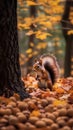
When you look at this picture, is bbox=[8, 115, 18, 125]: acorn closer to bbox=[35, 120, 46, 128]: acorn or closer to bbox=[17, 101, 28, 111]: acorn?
bbox=[35, 120, 46, 128]: acorn

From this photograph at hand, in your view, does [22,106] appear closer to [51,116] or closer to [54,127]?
[51,116]

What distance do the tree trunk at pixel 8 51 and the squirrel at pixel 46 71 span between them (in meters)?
0.96

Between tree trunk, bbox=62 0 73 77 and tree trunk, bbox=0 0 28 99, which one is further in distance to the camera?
tree trunk, bbox=62 0 73 77

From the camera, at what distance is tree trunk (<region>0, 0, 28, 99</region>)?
414 centimetres

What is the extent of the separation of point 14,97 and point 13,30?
2.43ft

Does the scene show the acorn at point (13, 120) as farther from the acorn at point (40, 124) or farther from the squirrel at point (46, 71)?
the squirrel at point (46, 71)

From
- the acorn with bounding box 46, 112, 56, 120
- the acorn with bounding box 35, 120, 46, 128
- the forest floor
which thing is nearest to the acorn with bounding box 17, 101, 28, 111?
the forest floor

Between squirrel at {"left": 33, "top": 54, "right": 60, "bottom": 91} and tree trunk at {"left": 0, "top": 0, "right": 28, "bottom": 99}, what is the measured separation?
3.16ft

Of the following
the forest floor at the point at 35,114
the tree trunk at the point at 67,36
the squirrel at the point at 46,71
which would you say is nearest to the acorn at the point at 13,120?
the forest floor at the point at 35,114

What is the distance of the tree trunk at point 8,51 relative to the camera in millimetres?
4145

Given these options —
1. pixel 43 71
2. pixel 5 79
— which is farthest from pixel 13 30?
pixel 43 71

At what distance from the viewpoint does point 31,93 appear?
4695 mm

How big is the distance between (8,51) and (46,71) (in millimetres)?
1271

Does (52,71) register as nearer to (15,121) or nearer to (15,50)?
(15,50)
